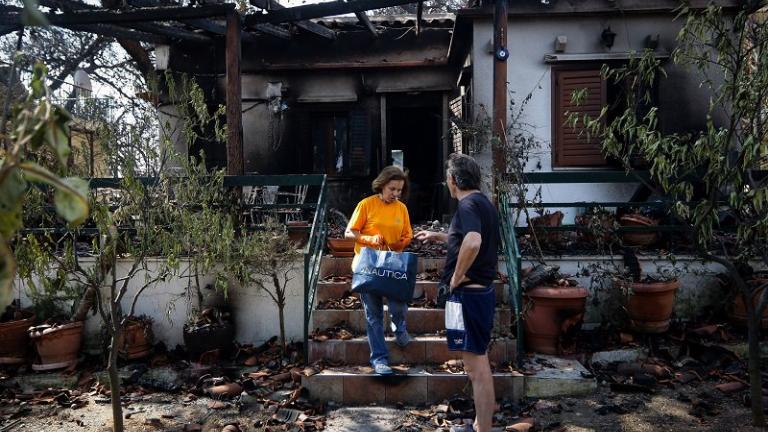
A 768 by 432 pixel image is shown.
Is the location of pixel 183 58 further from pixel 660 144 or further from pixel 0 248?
pixel 0 248

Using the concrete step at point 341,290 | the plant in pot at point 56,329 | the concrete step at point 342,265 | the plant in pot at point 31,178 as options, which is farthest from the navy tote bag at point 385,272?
the plant in pot at point 31,178

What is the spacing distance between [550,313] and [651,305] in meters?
1.11

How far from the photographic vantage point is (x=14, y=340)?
5.66 metres

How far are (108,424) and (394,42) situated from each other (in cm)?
777

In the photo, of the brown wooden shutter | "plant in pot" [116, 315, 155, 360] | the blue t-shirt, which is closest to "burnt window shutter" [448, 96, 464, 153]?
the brown wooden shutter

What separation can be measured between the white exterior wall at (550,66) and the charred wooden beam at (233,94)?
3305 mm

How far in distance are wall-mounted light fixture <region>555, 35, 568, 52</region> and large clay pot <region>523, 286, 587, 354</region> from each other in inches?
161

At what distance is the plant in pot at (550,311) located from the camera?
5277 millimetres

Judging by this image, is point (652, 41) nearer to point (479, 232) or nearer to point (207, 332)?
point (479, 232)

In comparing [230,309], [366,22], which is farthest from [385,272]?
[366,22]

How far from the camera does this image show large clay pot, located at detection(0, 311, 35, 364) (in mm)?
5617

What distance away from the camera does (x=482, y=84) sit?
315 inches

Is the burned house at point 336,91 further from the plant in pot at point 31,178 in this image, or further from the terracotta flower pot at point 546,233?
the plant in pot at point 31,178

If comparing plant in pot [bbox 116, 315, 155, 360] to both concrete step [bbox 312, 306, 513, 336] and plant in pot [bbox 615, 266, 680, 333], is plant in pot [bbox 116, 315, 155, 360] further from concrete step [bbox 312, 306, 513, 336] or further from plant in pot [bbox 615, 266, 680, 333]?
plant in pot [bbox 615, 266, 680, 333]
